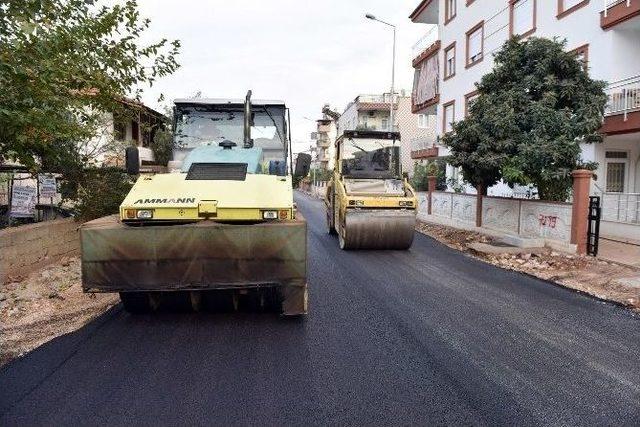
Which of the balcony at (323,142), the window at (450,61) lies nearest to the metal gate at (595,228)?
the window at (450,61)

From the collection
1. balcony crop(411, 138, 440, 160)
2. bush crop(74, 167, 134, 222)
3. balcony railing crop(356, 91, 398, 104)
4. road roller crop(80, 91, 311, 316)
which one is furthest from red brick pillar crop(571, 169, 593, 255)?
balcony railing crop(356, 91, 398, 104)

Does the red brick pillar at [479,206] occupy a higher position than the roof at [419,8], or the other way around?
the roof at [419,8]

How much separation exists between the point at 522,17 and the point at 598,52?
5.20 m

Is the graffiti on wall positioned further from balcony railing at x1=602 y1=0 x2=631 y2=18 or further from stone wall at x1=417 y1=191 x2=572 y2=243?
balcony railing at x1=602 y1=0 x2=631 y2=18

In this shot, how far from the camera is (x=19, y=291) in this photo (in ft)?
24.7

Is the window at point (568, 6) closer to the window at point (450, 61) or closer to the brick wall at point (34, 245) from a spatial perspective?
the window at point (450, 61)

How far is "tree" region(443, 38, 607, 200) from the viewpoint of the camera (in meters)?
11.9

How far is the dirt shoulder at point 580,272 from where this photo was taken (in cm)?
772

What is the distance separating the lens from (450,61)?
26297mm

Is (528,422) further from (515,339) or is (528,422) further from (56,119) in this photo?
(56,119)

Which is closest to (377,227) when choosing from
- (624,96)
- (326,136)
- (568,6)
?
(624,96)

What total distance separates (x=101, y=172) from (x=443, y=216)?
12875mm

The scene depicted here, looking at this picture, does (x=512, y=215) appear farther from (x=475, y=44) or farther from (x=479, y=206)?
(x=475, y=44)

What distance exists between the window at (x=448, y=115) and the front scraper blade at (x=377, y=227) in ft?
49.9
